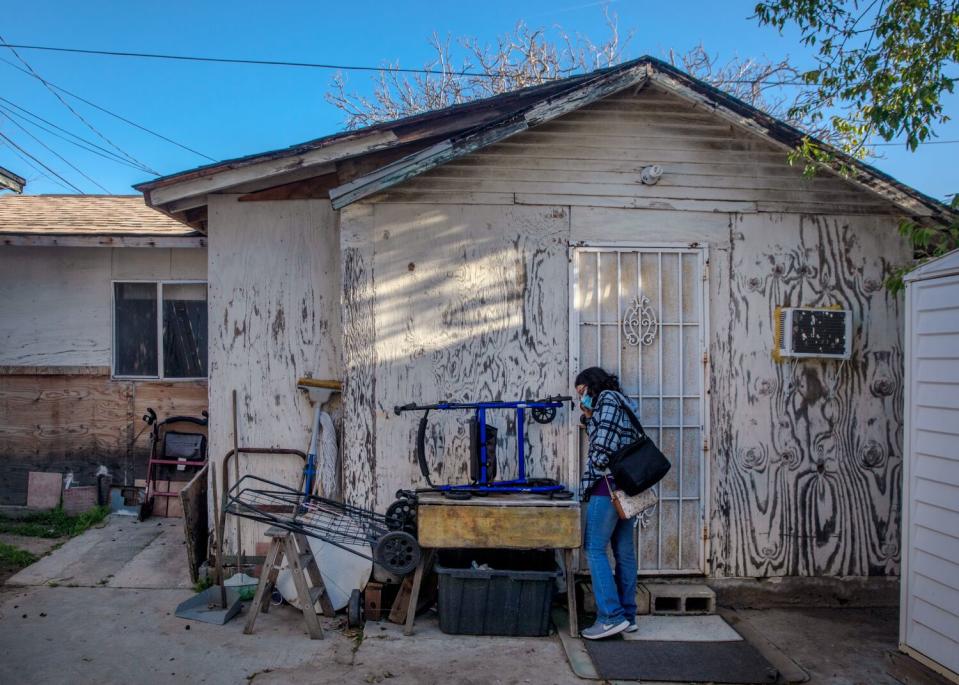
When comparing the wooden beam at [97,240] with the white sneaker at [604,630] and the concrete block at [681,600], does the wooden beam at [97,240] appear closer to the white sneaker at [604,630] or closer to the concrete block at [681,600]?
the white sneaker at [604,630]

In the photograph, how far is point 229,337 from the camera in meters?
6.92

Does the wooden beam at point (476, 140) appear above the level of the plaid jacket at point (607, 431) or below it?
above

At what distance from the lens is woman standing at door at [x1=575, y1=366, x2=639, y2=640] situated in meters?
5.60

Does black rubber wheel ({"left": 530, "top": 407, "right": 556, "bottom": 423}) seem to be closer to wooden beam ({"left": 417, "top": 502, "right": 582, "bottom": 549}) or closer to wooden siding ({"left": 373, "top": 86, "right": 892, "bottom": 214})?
wooden beam ({"left": 417, "top": 502, "right": 582, "bottom": 549})

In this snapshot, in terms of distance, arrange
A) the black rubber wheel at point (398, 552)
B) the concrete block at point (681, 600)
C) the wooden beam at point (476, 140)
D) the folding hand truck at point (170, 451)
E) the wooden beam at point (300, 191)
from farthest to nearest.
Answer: the folding hand truck at point (170, 451) → the wooden beam at point (300, 191) → the concrete block at point (681, 600) → the wooden beam at point (476, 140) → the black rubber wheel at point (398, 552)

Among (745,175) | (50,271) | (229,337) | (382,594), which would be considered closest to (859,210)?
(745,175)

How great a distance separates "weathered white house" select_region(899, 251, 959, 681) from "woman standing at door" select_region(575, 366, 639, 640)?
1.90 metres

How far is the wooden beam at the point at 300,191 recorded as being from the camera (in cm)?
689

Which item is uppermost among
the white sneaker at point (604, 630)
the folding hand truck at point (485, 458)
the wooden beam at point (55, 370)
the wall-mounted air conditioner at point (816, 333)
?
the wall-mounted air conditioner at point (816, 333)

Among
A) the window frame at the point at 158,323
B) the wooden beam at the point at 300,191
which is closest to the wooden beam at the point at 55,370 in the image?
the window frame at the point at 158,323

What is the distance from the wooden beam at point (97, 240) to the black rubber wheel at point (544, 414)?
178 inches

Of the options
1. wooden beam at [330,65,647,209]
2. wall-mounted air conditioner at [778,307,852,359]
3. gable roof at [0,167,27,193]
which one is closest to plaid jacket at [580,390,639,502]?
wall-mounted air conditioner at [778,307,852,359]

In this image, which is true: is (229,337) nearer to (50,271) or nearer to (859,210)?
(50,271)

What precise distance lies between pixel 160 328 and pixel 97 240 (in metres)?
1.22
